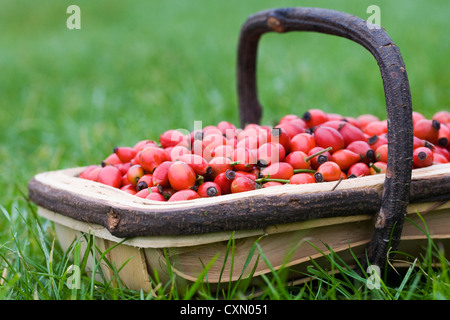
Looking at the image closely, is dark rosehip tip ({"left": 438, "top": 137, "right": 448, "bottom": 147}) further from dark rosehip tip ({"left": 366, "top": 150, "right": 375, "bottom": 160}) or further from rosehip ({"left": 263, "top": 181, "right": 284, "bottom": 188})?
rosehip ({"left": 263, "top": 181, "right": 284, "bottom": 188})

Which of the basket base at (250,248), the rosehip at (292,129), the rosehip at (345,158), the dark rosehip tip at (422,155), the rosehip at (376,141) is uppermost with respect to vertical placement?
the rosehip at (292,129)

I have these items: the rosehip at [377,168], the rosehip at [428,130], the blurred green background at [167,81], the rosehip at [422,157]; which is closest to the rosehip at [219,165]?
the rosehip at [377,168]

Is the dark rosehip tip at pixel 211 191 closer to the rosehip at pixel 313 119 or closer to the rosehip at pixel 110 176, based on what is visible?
the rosehip at pixel 110 176

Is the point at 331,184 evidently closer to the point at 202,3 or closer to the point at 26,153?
the point at 26,153

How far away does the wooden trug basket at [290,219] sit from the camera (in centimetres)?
129

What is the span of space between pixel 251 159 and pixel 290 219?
29 centimetres

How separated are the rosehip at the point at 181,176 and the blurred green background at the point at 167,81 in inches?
31.9

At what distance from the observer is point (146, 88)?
4.53 m

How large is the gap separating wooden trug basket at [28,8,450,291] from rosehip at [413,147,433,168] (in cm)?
4

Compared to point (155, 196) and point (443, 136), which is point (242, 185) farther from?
point (443, 136)

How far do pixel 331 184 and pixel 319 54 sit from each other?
388 centimetres

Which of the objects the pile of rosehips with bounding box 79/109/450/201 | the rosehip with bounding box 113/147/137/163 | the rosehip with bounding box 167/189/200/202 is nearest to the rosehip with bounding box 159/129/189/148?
the pile of rosehips with bounding box 79/109/450/201

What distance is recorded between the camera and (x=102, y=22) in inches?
368

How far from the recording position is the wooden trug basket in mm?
1288
